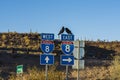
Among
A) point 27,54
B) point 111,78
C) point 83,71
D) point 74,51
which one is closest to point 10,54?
point 27,54

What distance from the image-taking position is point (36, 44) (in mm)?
61062

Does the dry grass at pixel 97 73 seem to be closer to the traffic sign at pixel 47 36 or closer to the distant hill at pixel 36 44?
the traffic sign at pixel 47 36

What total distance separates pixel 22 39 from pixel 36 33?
1.90 metres

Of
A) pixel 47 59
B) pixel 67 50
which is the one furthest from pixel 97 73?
pixel 47 59

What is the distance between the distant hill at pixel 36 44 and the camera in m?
58.2

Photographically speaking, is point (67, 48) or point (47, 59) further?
point (67, 48)

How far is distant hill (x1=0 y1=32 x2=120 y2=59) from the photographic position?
58184mm

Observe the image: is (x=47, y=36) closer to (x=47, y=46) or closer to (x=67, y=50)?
(x=47, y=46)

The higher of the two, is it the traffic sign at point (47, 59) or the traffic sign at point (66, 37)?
the traffic sign at point (66, 37)

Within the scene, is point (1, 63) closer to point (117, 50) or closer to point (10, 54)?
point (10, 54)

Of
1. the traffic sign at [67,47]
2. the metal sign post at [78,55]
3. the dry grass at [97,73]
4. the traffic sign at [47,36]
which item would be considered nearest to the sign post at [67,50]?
the traffic sign at [67,47]

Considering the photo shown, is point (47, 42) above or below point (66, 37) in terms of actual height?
below

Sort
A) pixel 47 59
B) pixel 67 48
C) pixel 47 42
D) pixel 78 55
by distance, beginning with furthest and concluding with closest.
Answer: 1. pixel 78 55
2. pixel 67 48
3. pixel 47 59
4. pixel 47 42

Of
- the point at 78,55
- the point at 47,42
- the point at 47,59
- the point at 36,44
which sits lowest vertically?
the point at 47,59
